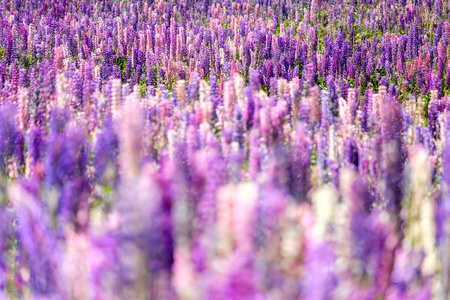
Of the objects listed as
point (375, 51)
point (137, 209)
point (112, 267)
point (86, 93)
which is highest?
point (137, 209)

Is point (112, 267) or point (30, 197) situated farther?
point (30, 197)

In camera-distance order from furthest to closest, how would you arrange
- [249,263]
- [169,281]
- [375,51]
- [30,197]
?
[375,51], [30,197], [169,281], [249,263]

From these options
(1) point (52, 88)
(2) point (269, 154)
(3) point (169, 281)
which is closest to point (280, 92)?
(2) point (269, 154)

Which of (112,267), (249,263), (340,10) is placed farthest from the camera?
(340,10)

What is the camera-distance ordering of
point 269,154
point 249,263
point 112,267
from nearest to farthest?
point 249,263 → point 112,267 → point 269,154

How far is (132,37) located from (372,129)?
491cm

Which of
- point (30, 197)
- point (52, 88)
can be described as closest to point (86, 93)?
point (52, 88)

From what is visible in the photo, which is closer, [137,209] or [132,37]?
[137,209]

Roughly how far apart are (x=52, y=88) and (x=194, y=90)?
91 cm

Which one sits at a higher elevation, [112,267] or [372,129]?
[112,267]

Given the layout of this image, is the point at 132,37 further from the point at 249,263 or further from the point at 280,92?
the point at 249,263

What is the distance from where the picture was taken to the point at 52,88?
3.76 m

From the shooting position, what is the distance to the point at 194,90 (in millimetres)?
3625

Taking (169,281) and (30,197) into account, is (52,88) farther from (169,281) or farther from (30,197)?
(169,281)
